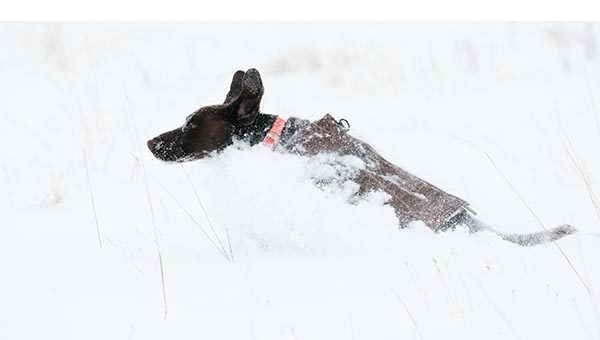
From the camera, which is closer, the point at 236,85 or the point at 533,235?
the point at 533,235

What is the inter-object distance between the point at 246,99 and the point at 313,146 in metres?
0.32

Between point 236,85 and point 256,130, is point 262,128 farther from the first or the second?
point 236,85

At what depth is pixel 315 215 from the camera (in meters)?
2.80

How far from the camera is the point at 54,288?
2.69 metres

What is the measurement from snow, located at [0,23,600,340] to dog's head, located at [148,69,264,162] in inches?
2.8

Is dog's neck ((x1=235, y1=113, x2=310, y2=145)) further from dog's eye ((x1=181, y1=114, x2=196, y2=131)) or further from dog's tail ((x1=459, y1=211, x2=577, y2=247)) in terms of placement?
dog's tail ((x1=459, y1=211, x2=577, y2=247))

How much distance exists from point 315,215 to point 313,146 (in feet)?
0.90

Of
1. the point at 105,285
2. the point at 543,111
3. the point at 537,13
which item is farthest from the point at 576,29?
the point at 105,285

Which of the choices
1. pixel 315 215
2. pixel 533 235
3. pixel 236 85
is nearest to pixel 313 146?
pixel 315 215

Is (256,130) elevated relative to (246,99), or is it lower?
lower

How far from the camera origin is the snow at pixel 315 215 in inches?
88.1

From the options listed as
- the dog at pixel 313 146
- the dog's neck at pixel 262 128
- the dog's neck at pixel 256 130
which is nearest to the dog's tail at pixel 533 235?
the dog at pixel 313 146

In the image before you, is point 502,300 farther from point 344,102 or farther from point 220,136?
point 344,102

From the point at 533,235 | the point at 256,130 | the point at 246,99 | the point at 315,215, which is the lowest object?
the point at 533,235
